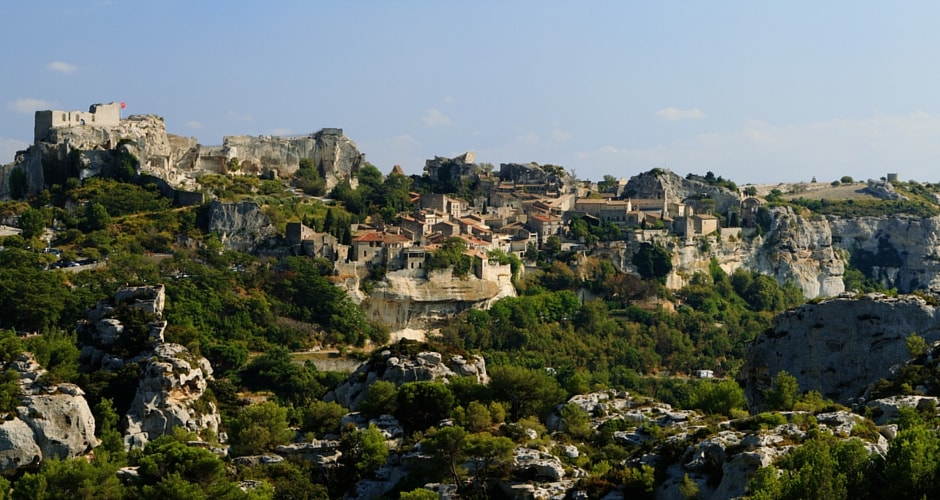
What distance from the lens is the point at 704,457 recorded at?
3266 centimetres

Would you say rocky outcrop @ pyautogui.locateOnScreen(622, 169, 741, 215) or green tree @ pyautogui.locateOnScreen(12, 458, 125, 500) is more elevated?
rocky outcrop @ pyautogui.locateOnScreen(622, 169, 741, 215)

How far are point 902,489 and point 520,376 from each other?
19.7m

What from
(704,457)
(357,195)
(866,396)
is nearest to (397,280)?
(357,195)

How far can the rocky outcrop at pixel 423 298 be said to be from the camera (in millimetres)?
73500

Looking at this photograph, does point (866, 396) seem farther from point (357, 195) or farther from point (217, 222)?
point (357, 195)

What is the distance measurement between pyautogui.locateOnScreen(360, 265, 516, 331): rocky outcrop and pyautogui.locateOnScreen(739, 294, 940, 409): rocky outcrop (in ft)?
98.0

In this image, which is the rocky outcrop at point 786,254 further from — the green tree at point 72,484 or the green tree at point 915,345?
the green tree at point 72,484

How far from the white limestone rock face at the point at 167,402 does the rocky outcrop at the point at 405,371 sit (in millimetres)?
5319

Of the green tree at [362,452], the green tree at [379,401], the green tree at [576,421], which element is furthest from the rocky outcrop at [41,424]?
the green tree at [576,421]

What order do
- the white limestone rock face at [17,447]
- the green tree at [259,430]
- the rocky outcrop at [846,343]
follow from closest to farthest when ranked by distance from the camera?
the green tree at [259,430] → the rocky outcrop at [846,343] → the white limestone rock face at [17,447]

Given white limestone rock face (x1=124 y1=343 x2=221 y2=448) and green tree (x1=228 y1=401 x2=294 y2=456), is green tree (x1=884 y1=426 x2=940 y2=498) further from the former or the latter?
white limestone rock face (x1=124 y1=343 x2=221 y2=448)

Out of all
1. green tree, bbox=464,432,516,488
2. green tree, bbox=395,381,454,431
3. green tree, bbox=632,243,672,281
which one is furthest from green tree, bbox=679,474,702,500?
green tree, bbox=632,243,672,281

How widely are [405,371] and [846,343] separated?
16.0m

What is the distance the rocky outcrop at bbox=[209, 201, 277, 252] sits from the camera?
7519 centimetres
